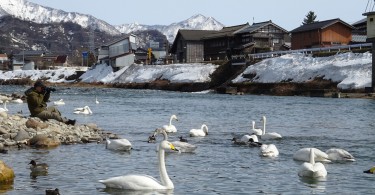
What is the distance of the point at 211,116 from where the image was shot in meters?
36.7

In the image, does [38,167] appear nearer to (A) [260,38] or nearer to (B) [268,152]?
(B) [268,152]

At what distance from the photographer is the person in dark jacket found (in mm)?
23281

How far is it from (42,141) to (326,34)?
228ft

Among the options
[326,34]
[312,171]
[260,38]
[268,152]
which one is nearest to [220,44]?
[260,38]

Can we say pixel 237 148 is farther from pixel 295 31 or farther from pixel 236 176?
pixel 295 31

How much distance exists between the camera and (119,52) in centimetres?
12912

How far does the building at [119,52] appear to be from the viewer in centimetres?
12137

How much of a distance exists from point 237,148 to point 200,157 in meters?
2.69

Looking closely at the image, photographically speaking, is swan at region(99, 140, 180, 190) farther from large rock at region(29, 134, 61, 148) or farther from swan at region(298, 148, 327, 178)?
large rock at region(29, 134, 61, 148)

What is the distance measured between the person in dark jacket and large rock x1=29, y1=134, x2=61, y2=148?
11.3 ft

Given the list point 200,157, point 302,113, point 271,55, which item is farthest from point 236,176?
point 271,55

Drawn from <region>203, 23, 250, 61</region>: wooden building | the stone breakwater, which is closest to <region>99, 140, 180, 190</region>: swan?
the stone breakwater

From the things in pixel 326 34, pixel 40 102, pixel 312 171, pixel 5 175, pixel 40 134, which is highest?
pixel 326 34

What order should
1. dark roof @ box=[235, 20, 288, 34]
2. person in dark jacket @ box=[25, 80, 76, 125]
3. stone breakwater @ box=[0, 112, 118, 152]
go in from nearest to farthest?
stone breakwater @ box=[0, 112, 118, 152]
person in dark jacket @ box=[25, 80, 76, 125]
dark roof @ box=[235, 20, 288, 34]
